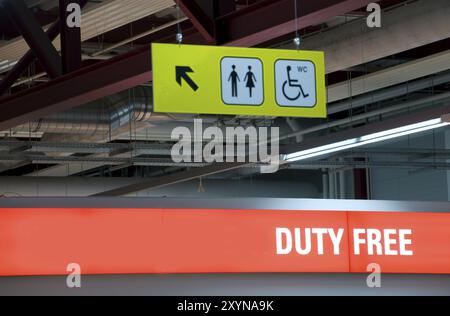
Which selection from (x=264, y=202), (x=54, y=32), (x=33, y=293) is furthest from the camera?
(x=54, y=32)

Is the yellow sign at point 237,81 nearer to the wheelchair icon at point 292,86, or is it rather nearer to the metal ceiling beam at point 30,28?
the wheelchair icon at point 292,86

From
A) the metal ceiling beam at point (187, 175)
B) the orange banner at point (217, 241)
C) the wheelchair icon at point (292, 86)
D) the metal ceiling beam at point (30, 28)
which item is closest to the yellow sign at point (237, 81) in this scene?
the wheelchair icon at point (292, 86)

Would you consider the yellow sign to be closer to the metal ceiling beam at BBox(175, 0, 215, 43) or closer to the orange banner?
the metal ceiling beam at BBox(175, 0, 215, 43)

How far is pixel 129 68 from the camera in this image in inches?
300

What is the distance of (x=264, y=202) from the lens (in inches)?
268

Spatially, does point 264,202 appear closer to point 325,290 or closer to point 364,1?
point 325,290

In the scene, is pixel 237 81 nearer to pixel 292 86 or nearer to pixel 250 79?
pixel 250 79

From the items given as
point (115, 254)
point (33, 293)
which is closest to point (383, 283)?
point (115, 254)

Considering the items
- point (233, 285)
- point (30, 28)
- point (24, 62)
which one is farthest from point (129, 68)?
point (233, 285)

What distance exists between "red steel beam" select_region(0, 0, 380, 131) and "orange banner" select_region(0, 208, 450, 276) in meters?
1.27

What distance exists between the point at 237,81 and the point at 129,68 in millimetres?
2060

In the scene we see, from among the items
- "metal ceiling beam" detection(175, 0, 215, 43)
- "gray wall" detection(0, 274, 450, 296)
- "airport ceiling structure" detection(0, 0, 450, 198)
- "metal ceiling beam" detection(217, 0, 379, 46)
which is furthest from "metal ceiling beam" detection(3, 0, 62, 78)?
"gray wall" detection(0, 274, 450, 296)

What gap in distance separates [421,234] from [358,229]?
0.49 meters

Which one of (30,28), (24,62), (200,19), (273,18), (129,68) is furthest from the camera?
(24,62)
